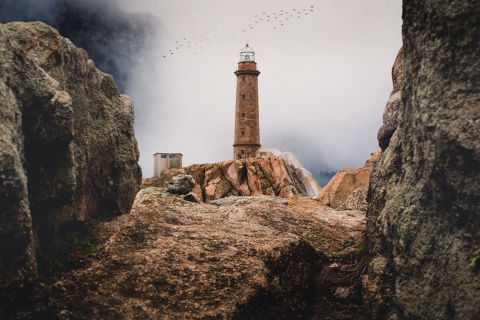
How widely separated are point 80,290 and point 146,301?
0.93 metres

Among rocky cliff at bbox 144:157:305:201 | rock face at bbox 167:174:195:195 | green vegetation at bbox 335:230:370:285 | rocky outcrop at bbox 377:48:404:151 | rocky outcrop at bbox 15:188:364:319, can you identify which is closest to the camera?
rocky outcrop at bbox 15:188:364:319

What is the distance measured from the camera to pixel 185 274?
21.1ft

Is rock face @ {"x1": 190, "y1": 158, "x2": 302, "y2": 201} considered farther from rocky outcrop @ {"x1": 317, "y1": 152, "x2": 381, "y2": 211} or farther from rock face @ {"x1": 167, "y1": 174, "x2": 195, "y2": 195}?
rock face @ {"x1": 167, "y1": 174, "x2": 195, "y2": 195}

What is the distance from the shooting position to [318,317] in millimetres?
6812

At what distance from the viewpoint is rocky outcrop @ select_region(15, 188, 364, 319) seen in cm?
575

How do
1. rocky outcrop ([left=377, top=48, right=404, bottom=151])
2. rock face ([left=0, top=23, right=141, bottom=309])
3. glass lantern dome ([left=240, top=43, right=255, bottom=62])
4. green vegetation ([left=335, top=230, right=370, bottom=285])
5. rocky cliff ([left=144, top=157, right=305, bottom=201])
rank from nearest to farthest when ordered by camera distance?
rock face ([left=0, top=23, right=141, bottom=309]), green vegetation ([left=335, top=230, right=370, bottom=285]), rocky outcrop ([left=377, top=48, right=404, bottom=151]), rocky cliff ([left=144, top=157, right=305, bottom=201]), glass lantern dome ([left=240, top=43, right=255, bottom=62])

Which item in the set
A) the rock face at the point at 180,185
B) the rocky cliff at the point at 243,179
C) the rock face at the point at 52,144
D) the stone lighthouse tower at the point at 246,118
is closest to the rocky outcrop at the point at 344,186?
the rock face at the point at 180,185

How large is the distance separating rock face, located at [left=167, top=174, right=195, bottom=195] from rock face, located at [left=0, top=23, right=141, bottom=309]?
0.90 metres

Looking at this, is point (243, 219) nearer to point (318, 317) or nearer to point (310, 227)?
point (310, 227)

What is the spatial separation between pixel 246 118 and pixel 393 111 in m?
57.0

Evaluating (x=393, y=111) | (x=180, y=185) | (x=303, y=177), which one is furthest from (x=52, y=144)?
(x=303, y=177)

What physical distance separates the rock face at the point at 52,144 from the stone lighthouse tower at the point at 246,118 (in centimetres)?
5300

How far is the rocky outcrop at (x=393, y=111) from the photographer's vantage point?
8.42 meters

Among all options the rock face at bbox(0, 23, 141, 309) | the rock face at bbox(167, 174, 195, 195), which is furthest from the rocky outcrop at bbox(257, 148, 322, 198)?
the rock face at bbox(0, 23, 141, 309)
